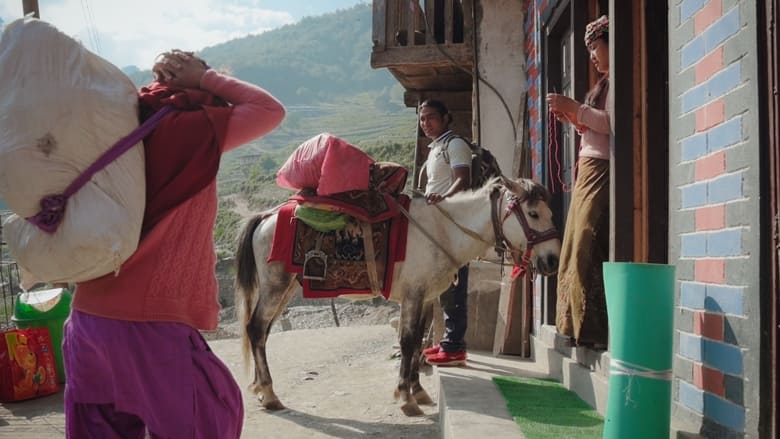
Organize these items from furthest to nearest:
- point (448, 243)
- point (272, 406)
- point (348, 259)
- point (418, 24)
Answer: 1. point (418, 24)
2. point (272, 406)
3. point (448, 243)
4. point (348, 259)

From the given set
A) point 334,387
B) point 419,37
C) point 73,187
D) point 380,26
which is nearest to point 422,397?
point 334,387

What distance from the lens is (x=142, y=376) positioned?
1.83 m

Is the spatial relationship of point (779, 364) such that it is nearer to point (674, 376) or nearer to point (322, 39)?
point (674, 376)

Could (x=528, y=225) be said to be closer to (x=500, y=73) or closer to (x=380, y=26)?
(x=500, y=73)

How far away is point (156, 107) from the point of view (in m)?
1.94

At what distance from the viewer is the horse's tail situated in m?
5.65

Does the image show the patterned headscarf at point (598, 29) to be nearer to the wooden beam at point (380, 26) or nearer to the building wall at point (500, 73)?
the building wall at point (500, 73)

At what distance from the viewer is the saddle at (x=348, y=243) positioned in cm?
503

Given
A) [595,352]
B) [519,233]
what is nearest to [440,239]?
[519,233]

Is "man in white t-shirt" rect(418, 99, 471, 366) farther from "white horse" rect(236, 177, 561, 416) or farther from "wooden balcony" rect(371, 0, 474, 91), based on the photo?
"wooden balcony" rect(371, 0, 474, 91)

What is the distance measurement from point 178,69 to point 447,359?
4036 mm

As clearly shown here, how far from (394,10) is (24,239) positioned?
7.19 m

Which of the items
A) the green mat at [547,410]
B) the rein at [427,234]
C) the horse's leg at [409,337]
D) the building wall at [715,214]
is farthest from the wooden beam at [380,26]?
the building wall at [715,214]

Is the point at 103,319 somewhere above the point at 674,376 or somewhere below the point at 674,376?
above
